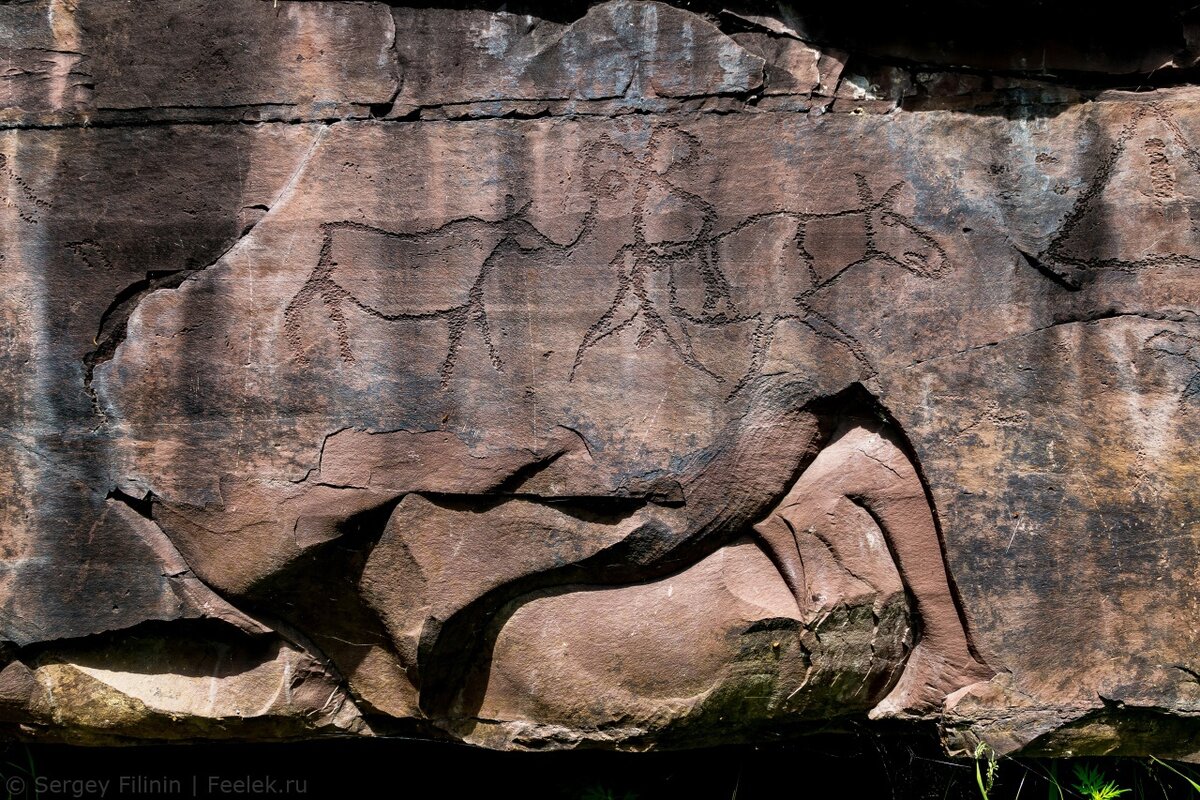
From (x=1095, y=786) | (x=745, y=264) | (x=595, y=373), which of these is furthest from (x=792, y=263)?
(x=1095, y=786)

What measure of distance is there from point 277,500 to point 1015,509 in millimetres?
1647

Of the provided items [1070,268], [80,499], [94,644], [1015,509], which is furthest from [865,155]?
[94,644]

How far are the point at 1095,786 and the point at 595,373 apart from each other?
5.36 feet

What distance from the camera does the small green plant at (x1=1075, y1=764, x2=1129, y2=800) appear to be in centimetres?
252

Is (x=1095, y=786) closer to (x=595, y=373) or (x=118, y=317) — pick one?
(x=595, y=373)

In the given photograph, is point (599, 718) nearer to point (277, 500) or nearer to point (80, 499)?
point (277, 500)

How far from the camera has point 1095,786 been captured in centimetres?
256

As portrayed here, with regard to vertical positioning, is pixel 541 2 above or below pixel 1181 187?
above

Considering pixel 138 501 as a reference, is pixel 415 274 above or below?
above

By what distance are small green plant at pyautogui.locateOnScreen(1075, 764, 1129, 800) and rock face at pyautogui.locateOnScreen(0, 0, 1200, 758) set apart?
0.24 metres

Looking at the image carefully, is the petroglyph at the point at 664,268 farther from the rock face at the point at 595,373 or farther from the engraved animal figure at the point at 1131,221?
the engraved animal figure at the point at 1131,221

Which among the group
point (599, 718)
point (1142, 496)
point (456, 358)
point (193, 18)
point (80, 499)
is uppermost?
point (193, 18)

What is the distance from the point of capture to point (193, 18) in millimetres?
2377

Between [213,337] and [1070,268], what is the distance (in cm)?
194
